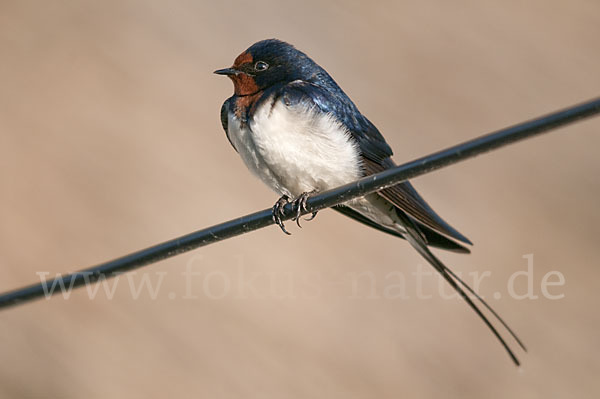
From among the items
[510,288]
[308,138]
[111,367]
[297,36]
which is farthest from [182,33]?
[308,138]

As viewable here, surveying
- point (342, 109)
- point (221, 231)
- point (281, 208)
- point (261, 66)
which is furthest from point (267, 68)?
point (221, 231)

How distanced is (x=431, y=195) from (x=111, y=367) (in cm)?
191

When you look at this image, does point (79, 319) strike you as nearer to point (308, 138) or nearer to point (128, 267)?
point (308, 138)

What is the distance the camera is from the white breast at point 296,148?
97.4 inches

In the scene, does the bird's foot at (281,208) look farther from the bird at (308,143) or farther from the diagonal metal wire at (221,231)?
the diagonal metal wire at (221,231)

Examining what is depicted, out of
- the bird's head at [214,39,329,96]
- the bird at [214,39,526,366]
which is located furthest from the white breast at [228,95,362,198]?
the bird's head at [214,39,329,96]

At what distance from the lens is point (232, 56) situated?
17.0ft

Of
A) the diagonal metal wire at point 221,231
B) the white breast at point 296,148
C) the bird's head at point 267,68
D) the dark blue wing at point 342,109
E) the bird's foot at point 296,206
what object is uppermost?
the bird's head at point 267,68

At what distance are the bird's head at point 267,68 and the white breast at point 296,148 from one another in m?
0.13

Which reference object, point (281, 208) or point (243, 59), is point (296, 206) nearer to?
point (281, 208)

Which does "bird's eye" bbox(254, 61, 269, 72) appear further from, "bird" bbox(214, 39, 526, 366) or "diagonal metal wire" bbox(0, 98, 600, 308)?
"diagonal metal wire" bbox(0, 98, 600, 308)

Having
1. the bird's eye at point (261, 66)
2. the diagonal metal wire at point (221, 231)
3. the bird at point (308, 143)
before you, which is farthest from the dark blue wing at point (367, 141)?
the diagonal metal wire at point (221, 231)

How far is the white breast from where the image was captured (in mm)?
2475

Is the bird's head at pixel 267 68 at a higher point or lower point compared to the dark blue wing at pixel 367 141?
higher
